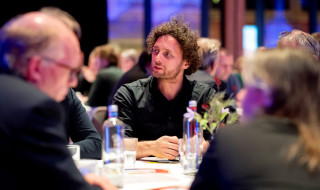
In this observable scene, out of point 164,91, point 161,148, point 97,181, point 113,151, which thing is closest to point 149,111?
point 164,91

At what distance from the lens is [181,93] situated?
3.45 meters

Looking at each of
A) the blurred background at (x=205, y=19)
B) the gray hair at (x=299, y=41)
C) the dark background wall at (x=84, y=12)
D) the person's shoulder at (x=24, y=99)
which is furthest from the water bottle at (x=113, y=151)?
the blurred background at (x=205, y=19)

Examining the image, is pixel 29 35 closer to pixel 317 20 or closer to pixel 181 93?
pixel 181 93

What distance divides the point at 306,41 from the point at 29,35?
7.73 ft

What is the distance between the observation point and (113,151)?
2232 mm

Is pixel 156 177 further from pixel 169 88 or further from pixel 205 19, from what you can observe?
pixel 205 19

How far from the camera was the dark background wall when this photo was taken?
9.38 m

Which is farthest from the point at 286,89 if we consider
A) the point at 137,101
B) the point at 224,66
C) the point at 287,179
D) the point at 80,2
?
the point at 80,2

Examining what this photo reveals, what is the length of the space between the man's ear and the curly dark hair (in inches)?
81.6

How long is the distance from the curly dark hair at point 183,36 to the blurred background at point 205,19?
21.6 ft

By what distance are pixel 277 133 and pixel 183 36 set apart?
2.17 metres

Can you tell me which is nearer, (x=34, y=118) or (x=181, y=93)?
(x=34, y=118)

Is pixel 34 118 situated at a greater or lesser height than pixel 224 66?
greater

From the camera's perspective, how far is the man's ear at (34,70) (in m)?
1.56
